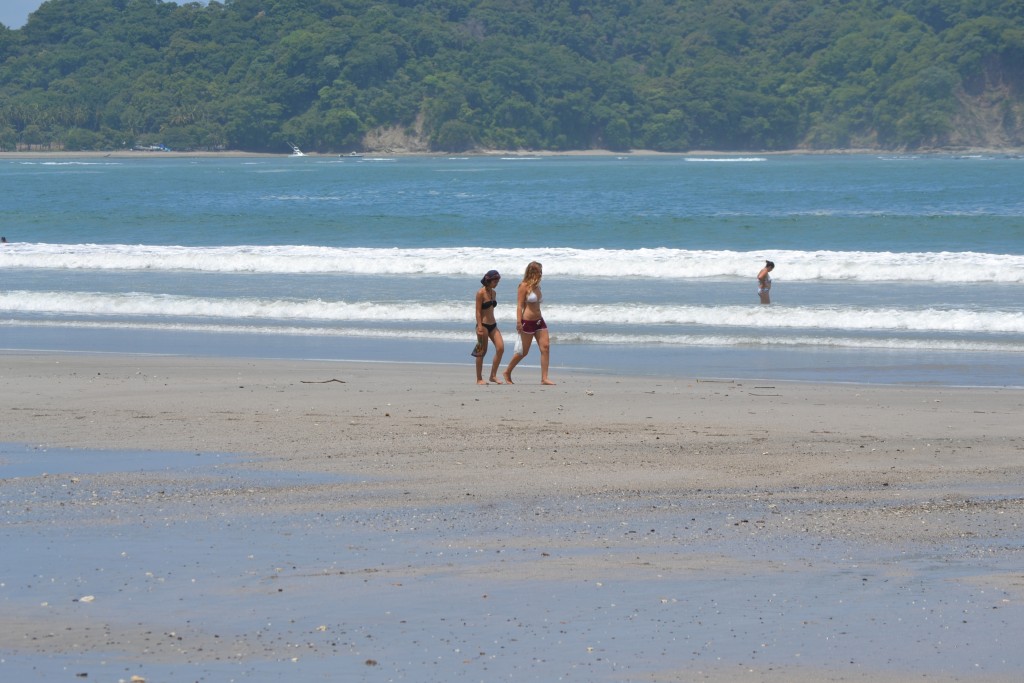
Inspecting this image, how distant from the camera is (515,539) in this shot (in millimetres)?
6602

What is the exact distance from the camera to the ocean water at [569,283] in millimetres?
14922

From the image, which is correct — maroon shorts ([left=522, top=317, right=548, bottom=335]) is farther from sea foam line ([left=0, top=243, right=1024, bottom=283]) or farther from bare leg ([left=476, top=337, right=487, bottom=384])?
sea foam line ([left=0, top=243, right=1024, bottom=283])

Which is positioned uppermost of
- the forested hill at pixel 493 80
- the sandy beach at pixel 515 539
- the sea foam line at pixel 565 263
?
the forested hill at pixel 493 80

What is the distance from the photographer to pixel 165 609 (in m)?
5.53

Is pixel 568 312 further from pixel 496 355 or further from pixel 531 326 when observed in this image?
pixel 496 355

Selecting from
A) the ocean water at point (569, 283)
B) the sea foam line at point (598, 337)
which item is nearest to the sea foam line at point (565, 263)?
the ocean water at point (569, 283)

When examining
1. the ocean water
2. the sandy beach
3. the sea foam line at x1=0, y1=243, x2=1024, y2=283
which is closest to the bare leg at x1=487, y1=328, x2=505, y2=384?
the ocean water

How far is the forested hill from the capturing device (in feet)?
519

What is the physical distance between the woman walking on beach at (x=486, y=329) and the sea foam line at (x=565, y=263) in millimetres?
11317

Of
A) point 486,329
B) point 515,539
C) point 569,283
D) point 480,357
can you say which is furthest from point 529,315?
point 569,283

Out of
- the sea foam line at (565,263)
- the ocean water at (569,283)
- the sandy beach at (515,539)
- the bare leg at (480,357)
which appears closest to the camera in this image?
the sandy beach at (515,539)

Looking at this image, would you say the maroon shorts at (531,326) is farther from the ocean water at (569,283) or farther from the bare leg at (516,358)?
the ocean water at (569,283)

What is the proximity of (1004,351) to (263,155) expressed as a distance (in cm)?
14746

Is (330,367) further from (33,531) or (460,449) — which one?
(33,531)
